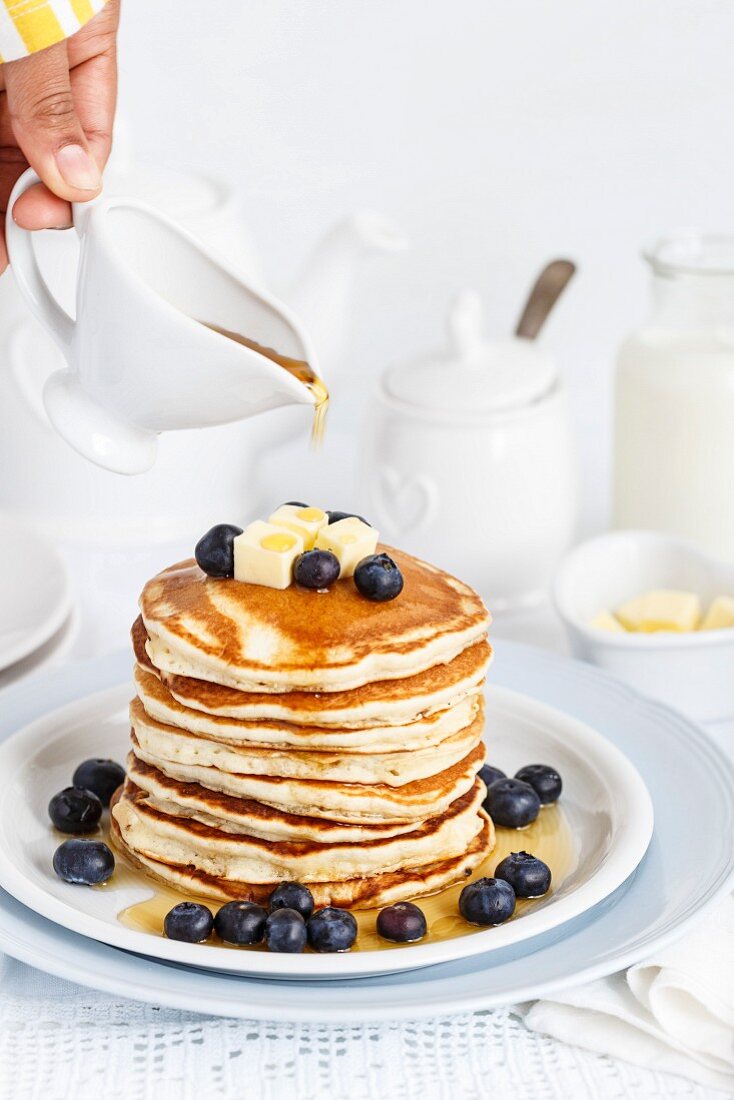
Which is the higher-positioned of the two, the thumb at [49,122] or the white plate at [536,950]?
the thumb at [49,122]

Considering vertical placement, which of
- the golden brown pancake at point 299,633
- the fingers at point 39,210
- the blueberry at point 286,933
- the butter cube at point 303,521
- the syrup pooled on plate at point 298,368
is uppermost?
the fingers at point 39,210

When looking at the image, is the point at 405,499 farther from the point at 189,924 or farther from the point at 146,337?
the point at 189,924

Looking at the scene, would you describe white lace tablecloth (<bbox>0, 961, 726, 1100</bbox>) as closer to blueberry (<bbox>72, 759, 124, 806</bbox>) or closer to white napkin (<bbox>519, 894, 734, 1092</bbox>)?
white napkin (<bbox>519, 894, 734, 1092</bbox>)

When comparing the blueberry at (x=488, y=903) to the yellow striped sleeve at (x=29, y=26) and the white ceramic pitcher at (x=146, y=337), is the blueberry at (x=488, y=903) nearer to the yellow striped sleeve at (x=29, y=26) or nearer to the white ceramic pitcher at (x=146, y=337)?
the white ceramic pitcher at (x=146, y=337)

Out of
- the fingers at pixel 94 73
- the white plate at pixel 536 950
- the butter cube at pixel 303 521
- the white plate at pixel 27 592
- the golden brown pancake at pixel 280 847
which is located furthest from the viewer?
the white plate at pixel 27 592

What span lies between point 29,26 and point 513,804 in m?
1.05

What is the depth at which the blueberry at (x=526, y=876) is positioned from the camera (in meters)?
1.48

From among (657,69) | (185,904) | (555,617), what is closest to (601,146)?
(657,69)

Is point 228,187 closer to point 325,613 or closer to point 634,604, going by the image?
point 634,604

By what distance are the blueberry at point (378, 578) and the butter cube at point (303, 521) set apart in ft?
0.27

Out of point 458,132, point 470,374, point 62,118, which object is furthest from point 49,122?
point 458,132

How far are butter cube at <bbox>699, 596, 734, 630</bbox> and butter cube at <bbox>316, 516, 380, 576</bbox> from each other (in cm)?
67

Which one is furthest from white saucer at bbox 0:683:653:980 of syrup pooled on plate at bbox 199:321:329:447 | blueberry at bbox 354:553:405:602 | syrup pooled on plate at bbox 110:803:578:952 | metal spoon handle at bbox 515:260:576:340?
metal spoon handle at bbox 515:260:576:340

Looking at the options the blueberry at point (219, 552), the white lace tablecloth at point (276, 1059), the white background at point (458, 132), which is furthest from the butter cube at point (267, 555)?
the white background at point (458, 132)
